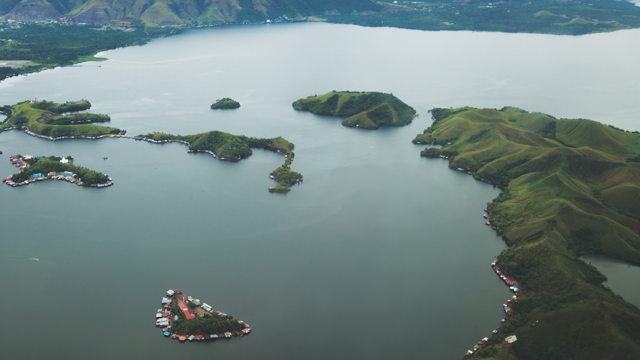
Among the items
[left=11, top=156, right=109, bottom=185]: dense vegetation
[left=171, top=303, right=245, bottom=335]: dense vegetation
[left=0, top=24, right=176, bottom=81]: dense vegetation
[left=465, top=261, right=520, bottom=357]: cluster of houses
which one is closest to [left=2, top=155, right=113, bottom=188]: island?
[left=11, top=156, right=109, bottom=185]: dense vegetation

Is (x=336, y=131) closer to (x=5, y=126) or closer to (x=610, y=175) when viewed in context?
(x=610, y=175)

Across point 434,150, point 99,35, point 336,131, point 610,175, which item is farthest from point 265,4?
point 610,175

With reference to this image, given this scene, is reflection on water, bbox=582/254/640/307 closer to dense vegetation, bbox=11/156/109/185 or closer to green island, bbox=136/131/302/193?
green island, bbox=136/131/302/193

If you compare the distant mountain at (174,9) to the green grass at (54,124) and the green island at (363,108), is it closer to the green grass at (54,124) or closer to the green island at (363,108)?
the green grass at (54,124)

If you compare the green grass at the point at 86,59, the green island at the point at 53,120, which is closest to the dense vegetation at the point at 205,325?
the green island at the point at 53,120

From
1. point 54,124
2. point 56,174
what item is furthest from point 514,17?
point 56,174

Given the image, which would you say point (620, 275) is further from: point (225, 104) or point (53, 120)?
point (53, 120)
